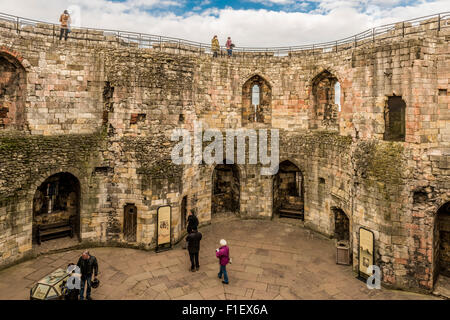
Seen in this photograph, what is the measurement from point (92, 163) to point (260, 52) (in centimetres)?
1007

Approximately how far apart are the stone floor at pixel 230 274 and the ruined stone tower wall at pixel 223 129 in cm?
84

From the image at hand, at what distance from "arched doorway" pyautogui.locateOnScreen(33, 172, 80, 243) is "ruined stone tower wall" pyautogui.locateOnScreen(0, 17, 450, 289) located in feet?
2.77

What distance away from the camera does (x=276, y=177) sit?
52.7 feet

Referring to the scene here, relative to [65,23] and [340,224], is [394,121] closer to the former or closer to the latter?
[340,224]

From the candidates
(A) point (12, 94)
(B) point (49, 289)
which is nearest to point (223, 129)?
(A) point (12, 94)

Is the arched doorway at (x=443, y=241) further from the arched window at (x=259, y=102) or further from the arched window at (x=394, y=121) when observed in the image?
A: the arched window at (x=259, y=102)

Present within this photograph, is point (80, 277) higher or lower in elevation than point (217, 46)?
lower

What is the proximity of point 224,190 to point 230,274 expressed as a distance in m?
7.22

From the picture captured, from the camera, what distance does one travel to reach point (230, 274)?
391 inches

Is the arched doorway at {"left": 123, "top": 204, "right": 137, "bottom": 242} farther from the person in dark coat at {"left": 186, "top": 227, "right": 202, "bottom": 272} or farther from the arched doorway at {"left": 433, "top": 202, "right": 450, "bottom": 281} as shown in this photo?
the arched doorway at {"left": 433, "top": 202, "right": 450, "bottom": 281}

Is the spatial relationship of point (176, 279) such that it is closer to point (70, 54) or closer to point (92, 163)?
point (92, 163)

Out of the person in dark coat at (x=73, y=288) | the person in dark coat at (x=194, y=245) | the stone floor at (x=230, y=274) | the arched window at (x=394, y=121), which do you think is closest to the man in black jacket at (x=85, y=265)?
the person in dark coat at (x=73, y=288)

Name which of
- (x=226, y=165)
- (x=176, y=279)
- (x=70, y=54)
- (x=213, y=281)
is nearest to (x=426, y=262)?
(x=213, y=281)

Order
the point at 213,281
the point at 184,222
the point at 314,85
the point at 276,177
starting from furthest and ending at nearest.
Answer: the point at 276,177 → the point at 314,85 → the point at 184,222 → the point at 213,281
